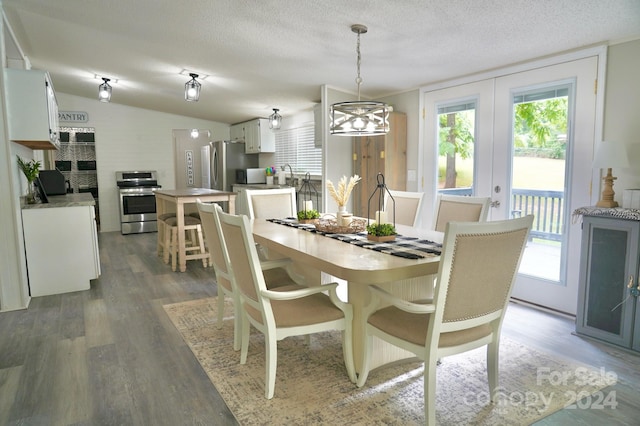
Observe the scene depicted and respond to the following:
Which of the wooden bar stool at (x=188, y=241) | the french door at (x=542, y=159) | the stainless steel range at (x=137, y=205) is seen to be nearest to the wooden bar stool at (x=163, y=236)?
the wooden bar stool at (x=188, y=241)

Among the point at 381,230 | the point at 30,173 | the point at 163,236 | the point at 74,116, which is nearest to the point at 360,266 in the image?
Result: the point at 381,230

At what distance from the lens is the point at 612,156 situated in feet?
9.17

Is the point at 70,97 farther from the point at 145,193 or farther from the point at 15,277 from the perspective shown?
the point at 15,277

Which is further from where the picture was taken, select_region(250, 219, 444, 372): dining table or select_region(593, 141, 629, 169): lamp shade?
select_region(593, 141, 629, 169): lamp shade

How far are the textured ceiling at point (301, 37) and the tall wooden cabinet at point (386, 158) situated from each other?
1.60 feet

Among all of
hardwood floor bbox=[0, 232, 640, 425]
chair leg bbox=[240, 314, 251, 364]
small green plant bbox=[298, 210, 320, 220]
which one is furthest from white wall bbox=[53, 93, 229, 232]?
chair leg bbox=[240, 314, 251, 364]

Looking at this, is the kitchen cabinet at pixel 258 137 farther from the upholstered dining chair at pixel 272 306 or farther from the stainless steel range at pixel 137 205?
the upholstered dining chair at pixel 272 306

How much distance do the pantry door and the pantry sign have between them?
709 centimetres

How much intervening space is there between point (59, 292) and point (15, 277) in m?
0.49

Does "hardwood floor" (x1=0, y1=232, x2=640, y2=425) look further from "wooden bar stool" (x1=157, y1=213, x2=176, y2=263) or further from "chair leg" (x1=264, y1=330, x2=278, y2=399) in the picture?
"wooden bar stool" (x1=157, y1=213, x2=176, y2=263)

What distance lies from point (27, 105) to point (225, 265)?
2.56 metres

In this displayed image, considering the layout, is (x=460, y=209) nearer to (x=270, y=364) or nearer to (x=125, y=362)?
(x=270, y=364)

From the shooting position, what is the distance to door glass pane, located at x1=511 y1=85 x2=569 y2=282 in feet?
11.0

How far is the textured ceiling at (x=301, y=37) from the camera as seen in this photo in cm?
273
